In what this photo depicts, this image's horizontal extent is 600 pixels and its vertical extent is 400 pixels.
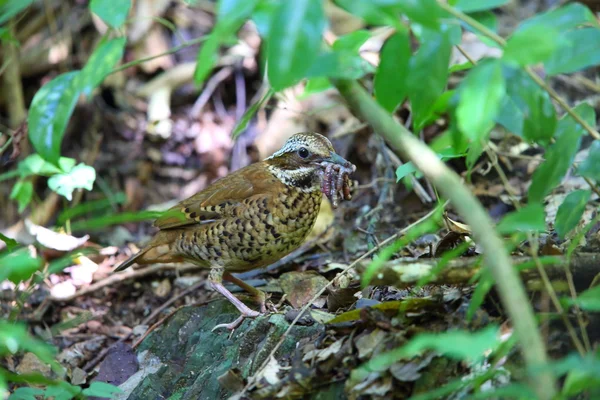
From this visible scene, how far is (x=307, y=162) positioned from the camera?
14.5ft

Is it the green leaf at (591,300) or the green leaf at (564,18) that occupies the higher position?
the green leaf at (564,18)

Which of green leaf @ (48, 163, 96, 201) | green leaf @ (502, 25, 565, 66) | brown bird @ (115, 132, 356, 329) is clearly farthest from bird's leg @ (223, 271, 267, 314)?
green leaf @ (502, 25, 565, 66)

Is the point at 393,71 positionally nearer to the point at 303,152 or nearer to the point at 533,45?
the point at 533,45

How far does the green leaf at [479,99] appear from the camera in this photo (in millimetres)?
1876

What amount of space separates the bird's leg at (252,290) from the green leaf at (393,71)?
214 cm

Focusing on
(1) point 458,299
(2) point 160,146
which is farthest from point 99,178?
(1) point 458,299

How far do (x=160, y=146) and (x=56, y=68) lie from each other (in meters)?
1.40

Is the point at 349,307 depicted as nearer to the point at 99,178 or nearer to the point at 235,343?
the point at 235,343

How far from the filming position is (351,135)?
6172mm

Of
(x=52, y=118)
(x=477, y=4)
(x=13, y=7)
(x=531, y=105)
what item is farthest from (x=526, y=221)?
(x=13, y=7)

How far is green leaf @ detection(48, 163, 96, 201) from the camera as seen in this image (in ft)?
14.1

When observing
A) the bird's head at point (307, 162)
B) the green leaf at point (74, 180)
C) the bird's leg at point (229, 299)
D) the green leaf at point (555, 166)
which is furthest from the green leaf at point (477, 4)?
the green leaf at point (74, 180)

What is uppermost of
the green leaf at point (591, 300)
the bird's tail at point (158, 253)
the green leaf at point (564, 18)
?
the green leaf at point (564, 18)

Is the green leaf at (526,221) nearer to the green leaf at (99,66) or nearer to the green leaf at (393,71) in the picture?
the green leaf at (393,71)
